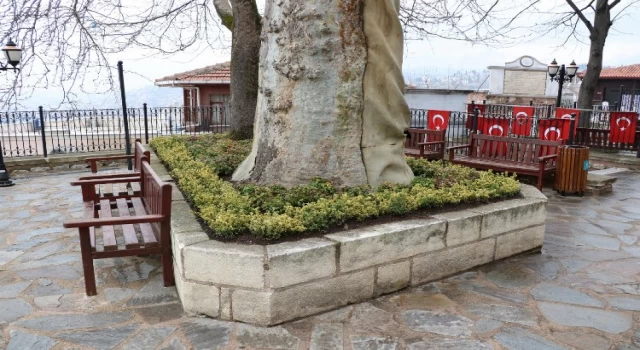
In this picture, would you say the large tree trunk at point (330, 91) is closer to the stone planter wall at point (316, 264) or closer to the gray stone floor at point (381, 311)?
the stone planter wall at point (316, 264)

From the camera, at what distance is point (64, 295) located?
386 cm

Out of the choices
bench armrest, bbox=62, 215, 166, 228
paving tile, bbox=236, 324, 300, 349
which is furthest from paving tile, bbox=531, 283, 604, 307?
bench armrest, bbox=62, 215, 166, 228

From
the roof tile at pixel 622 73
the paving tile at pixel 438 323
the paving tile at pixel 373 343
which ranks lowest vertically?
the paving tile at pixel 373 343

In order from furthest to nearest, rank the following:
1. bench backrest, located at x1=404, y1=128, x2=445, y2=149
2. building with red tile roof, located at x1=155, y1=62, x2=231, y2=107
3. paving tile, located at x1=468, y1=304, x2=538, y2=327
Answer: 1. building with red tile roof, located at x1=155, y1=62, x2=231, y2=107
2. bench backrest, located at x1=404, y1=128, x2=445, y2=149
3. paving tile, located at x1=468, y1=304, x2=538, y2=327

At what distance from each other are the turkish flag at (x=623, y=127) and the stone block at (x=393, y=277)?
10.0m

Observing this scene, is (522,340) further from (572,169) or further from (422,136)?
(422,136)

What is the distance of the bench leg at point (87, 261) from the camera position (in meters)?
3.64

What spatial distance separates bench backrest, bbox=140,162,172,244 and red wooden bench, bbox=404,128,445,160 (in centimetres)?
518

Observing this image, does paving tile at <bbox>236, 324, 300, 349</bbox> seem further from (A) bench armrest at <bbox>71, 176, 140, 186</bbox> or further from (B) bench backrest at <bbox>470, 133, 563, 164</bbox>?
(B) bench backrest at <bbox>470, 133, 563, 164</bbox>

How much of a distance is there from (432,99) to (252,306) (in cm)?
1947

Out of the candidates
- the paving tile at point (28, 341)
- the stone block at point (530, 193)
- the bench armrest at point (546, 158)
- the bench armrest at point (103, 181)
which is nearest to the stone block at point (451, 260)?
the stone block at point (530, 193)

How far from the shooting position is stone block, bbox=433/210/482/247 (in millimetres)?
4105

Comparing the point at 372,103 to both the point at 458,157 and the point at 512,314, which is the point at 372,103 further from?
the point at 458,157

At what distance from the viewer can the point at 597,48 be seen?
15.9 meters
